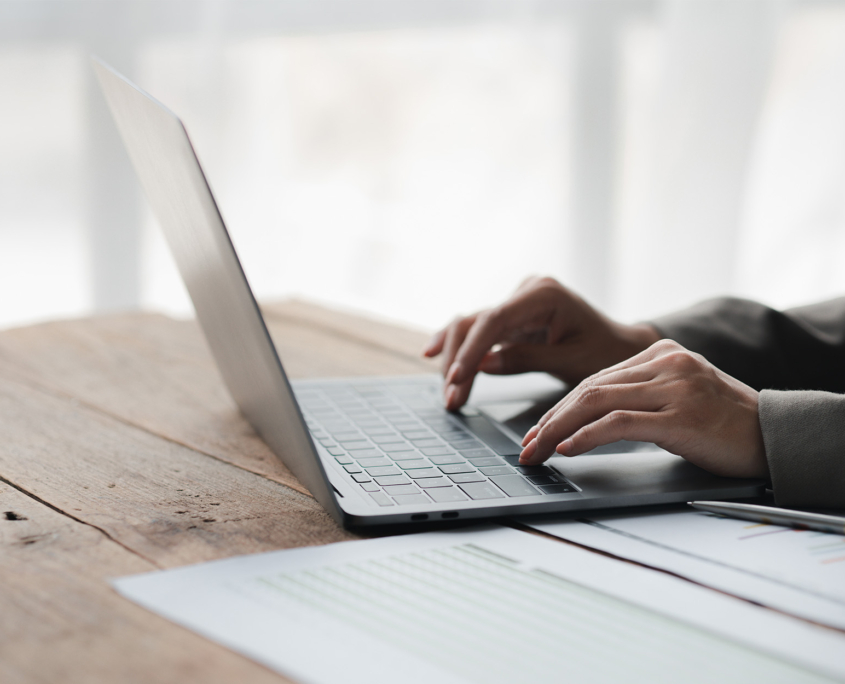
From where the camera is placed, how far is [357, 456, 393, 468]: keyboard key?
0.58 m

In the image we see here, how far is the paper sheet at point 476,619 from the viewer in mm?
341

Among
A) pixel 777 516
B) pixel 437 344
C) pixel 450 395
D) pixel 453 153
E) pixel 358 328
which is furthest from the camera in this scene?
pixel 453 153

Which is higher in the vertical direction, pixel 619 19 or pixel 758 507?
pixel 619 19

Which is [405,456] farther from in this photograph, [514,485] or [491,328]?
[491,328]

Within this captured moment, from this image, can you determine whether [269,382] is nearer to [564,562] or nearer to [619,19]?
[564,562]

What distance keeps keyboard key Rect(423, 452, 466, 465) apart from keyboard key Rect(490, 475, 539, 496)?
0.04 meters

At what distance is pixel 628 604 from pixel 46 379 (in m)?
0.69

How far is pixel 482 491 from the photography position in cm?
52

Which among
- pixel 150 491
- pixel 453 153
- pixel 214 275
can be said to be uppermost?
pixel 453 153

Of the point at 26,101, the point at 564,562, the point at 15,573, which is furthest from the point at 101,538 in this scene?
the point at 26,101

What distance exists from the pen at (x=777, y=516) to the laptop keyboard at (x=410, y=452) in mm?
88

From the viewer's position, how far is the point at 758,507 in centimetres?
51

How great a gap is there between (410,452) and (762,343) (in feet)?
1.39

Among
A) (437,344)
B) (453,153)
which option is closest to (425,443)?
(437,344)
